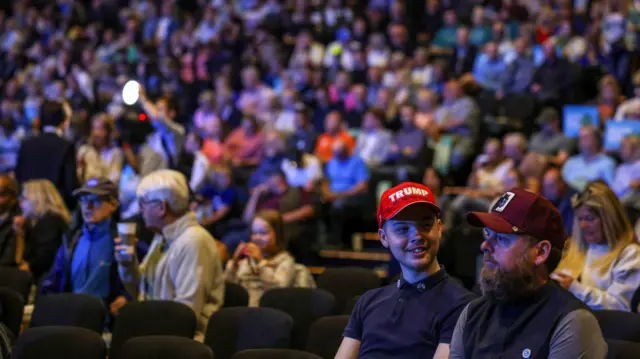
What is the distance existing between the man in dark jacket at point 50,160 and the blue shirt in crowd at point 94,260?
1.99 meters

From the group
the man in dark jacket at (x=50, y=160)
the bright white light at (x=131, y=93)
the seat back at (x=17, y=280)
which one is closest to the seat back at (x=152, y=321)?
the seat back at (x=17, y=280)

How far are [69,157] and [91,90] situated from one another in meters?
7.05

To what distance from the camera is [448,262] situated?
816 cm

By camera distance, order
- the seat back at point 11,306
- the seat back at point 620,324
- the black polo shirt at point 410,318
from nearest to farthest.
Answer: the black polo shirt at point 410,318
the seat back at point 620,324
the seat back at point 11,306

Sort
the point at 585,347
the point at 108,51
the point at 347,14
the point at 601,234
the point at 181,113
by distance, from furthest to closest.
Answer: the point at 108,51
the point at 347,14
the point at 181,113
the point at 601,234
the point at 585,347

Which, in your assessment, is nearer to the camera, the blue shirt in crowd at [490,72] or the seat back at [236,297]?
the seat back at [236,297]

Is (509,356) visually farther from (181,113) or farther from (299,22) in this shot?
(299,22)

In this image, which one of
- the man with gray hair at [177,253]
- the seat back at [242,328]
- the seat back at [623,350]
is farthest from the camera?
the man with gray hair at [177,253]

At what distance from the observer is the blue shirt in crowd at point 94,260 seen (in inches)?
229

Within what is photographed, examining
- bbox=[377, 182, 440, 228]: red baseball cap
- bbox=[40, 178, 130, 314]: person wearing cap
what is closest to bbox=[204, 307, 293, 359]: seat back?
bbox=[40, 178, 130, 314]: person wearing cap

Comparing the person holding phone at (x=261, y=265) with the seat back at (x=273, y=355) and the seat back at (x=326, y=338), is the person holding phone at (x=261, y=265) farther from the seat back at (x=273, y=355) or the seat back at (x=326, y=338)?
the seat back at (x=273, y=355)

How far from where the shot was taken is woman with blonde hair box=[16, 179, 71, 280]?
22.8 ft

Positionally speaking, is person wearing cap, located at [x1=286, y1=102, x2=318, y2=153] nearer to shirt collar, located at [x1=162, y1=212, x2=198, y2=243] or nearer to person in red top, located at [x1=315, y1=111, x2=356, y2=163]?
person in red top, located at [x1=315, y1=111, x2=356, y2=163]

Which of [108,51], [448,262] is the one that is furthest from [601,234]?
[108,51]
